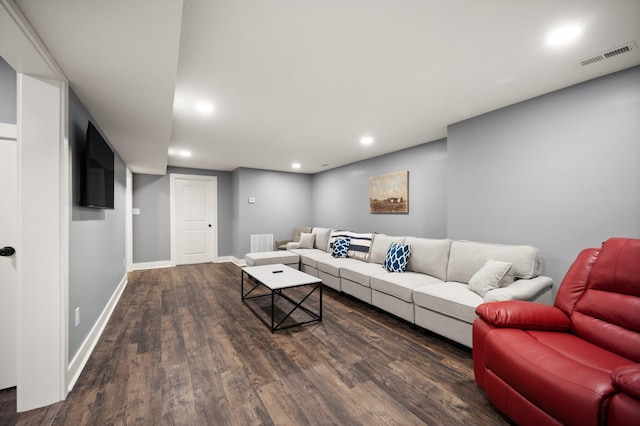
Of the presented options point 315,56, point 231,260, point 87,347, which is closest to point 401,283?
point 315,56

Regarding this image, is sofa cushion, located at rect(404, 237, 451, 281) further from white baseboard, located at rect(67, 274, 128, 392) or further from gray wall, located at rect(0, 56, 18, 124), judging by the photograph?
gray wall, located at rect(0, 56, 18, 124)

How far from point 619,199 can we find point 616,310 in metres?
1.11

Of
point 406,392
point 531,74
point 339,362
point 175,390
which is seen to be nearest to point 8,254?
point 175,390

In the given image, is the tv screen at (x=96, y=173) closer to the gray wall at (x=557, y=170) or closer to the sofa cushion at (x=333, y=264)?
the sofa cushion at (x=333, y=264)

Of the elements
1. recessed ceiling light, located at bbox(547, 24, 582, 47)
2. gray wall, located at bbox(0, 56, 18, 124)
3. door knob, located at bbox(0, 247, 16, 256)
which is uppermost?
recessed ceiling light, located at bbox(547, 24, 582, 47)

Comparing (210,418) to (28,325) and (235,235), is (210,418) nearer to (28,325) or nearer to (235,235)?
(28,325)

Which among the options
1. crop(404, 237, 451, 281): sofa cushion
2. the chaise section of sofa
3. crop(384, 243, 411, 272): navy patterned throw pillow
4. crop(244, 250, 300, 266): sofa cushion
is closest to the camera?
the chaise section of sofa

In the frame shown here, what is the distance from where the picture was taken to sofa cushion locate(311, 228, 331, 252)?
5.50m

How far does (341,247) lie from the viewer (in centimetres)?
468

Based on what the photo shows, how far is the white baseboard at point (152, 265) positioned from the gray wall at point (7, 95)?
15.4 feet

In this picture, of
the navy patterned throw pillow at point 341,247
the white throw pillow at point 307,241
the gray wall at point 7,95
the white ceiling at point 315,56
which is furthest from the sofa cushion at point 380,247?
the gray wall at point 7,95

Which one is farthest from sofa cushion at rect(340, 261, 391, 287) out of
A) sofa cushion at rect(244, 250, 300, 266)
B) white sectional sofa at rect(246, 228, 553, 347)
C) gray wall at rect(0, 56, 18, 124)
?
gray wall at rect(0, 56, 18, 124)

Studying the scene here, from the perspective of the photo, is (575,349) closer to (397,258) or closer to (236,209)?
(397,258)

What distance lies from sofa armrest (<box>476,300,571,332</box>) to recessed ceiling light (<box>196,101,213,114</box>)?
3.14m
